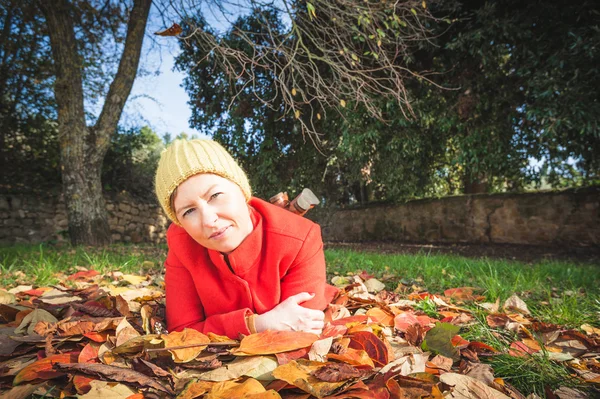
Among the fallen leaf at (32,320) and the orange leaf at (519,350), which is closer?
the orange leaf at (519,350)

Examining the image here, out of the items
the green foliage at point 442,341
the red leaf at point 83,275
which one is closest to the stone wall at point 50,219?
the red leaf at point 83,275

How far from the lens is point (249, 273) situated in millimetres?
1490

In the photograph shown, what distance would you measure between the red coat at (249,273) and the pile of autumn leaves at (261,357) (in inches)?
6.0

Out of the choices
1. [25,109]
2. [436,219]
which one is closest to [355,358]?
[436,219]

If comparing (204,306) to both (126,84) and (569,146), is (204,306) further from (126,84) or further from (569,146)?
(569,146)

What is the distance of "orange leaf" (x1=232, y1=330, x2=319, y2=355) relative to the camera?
1.18 m

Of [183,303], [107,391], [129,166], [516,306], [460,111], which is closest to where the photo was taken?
[107,391]

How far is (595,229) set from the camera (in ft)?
20.2

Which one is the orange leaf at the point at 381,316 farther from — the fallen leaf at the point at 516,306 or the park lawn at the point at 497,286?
the fallen leaf at the point at 516,306

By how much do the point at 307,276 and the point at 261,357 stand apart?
0.43m

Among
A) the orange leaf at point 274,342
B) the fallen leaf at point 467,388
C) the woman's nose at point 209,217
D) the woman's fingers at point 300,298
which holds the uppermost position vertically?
the woman's nose at point 209,217

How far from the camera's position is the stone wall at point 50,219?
7.29 m

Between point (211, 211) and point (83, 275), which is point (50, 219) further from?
point (211, 211)

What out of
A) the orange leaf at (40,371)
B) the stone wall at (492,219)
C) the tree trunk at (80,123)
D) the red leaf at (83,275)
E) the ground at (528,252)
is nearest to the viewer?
the orange leaf at (40,371)
